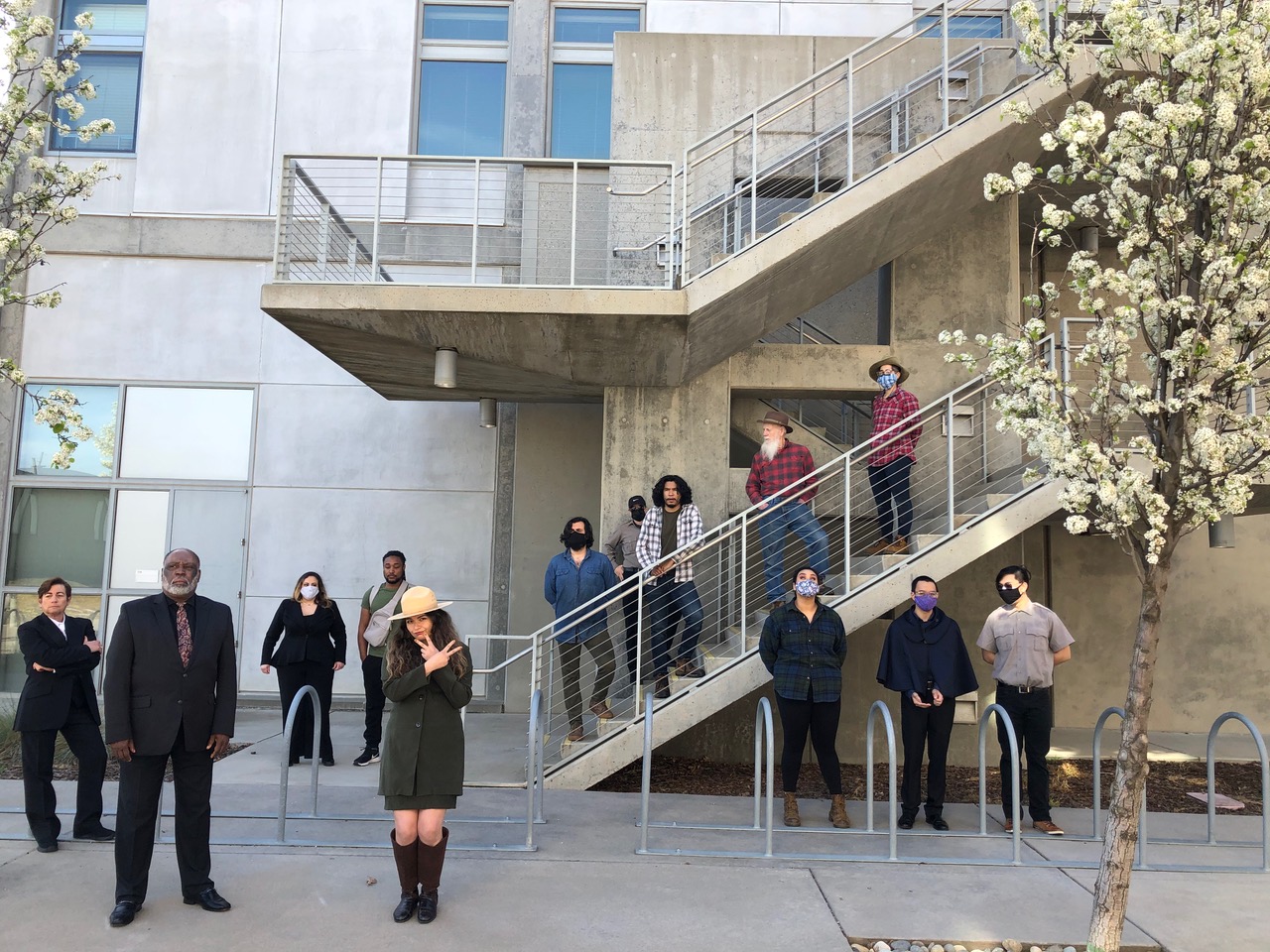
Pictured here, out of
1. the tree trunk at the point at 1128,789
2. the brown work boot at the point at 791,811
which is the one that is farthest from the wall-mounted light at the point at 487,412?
the tree trunk at the point at 1128,789

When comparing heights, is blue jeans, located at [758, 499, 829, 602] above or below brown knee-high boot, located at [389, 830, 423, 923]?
above

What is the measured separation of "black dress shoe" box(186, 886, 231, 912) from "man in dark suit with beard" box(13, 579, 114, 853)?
1503 mm

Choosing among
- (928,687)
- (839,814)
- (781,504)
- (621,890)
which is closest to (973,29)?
(781,504)

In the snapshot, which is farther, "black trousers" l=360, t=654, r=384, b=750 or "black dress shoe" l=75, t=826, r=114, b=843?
"black trousers" l=360, t=654, r=384, b=750

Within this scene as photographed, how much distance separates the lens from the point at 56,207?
19.1 feet

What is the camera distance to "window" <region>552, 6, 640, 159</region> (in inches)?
489

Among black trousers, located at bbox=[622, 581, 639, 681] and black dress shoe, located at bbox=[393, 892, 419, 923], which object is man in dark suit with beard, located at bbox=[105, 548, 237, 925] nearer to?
black dress shoe, located at bbox=[393, 892, 419, 923]

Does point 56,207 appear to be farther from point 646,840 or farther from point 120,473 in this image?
point 120,473

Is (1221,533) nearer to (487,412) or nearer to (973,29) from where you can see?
(973,29)

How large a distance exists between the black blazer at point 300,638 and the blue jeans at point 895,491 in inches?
193

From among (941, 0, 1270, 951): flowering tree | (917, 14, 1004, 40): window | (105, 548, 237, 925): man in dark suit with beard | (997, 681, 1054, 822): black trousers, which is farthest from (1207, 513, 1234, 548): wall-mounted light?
(105, 548, 237, 925): man in dark suit with beard

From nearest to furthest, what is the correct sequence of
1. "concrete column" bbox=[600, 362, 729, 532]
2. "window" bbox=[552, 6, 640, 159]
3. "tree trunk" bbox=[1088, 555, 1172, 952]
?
"tree trunk" bbox=[1088, 555, 1172, 952] < "concrete column" bbox=[600, 362, 729, 532] < "window" bbox=[552, 6, 640, 159]

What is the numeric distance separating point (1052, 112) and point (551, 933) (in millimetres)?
7957

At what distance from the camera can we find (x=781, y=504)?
7863 mm
